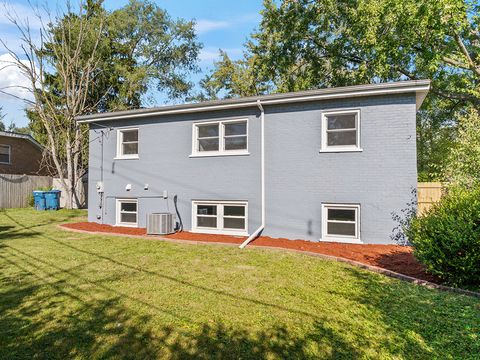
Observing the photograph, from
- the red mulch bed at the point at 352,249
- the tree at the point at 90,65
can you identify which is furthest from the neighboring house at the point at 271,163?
the tree at the point at 90,65

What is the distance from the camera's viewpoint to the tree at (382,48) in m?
14.4

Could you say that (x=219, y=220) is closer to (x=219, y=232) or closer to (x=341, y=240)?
(x=219, y=232)

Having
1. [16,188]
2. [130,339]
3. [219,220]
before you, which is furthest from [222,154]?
[16,188]

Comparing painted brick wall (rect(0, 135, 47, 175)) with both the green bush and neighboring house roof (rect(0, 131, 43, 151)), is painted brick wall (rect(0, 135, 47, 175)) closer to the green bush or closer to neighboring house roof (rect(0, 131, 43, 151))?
neighboring house roof (rect(0, 131, 43, 151))

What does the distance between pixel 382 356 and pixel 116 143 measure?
11.7m

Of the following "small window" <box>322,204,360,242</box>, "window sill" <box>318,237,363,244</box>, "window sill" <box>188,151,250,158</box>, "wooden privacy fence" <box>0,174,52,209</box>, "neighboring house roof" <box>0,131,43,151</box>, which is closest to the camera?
"window sill" <box>318,237,363,244</box>

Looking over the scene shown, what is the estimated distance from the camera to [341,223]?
891 centimetres

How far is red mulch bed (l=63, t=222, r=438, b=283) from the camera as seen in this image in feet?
20.9

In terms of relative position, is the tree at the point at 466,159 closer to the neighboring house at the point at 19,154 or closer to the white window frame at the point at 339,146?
the white window frame at the point at 339,146

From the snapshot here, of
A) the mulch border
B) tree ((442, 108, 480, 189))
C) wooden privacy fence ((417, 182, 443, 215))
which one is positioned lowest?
the mulch border

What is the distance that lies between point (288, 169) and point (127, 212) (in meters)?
6.82

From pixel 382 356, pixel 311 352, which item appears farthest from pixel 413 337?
pixel 311 352

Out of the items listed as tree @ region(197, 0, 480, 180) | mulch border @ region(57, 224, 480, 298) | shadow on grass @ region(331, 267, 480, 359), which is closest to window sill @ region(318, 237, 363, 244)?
mulch border @ region(57, 224, 480, 298)

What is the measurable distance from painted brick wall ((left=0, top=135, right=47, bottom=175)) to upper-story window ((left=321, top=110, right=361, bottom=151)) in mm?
21425
